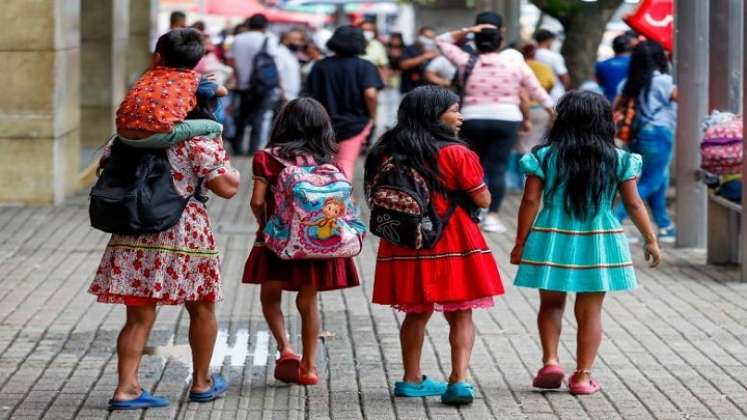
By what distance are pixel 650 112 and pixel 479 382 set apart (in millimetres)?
5878

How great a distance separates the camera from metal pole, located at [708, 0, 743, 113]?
12367mm

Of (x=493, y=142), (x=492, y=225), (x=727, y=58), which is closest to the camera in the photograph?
(x=727, y=58)

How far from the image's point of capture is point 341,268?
749 centimetres

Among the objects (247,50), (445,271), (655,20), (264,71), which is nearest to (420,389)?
(445,271)

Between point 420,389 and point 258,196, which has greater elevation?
point 258,196

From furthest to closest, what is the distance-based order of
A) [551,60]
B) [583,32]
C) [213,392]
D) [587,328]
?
[583,32] < [551,60] < [587,328] < [213,392]

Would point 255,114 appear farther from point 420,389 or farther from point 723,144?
point 420,389

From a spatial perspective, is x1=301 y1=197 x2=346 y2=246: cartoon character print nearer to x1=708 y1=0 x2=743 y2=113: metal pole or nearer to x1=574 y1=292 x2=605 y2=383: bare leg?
x1=574 y1=292 x2=605 y2=383: bare leg

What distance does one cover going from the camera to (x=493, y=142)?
13.6 meters

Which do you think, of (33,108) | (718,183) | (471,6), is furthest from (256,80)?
(471,6)

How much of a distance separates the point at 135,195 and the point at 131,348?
0.67 m

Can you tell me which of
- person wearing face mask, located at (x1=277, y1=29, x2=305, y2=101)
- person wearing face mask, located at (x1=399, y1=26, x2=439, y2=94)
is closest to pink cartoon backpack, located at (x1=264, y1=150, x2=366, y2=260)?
person wearing face mask, located at (x1=277, y1=29, x2=305, y2=101)

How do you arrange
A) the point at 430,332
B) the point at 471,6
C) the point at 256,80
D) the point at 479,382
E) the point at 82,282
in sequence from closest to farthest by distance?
the point at 479,382 → the point at 430,332 → the point at 82,282 → the point at 256,80 → the point at 471,6

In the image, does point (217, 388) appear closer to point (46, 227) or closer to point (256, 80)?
point (46, 227)
